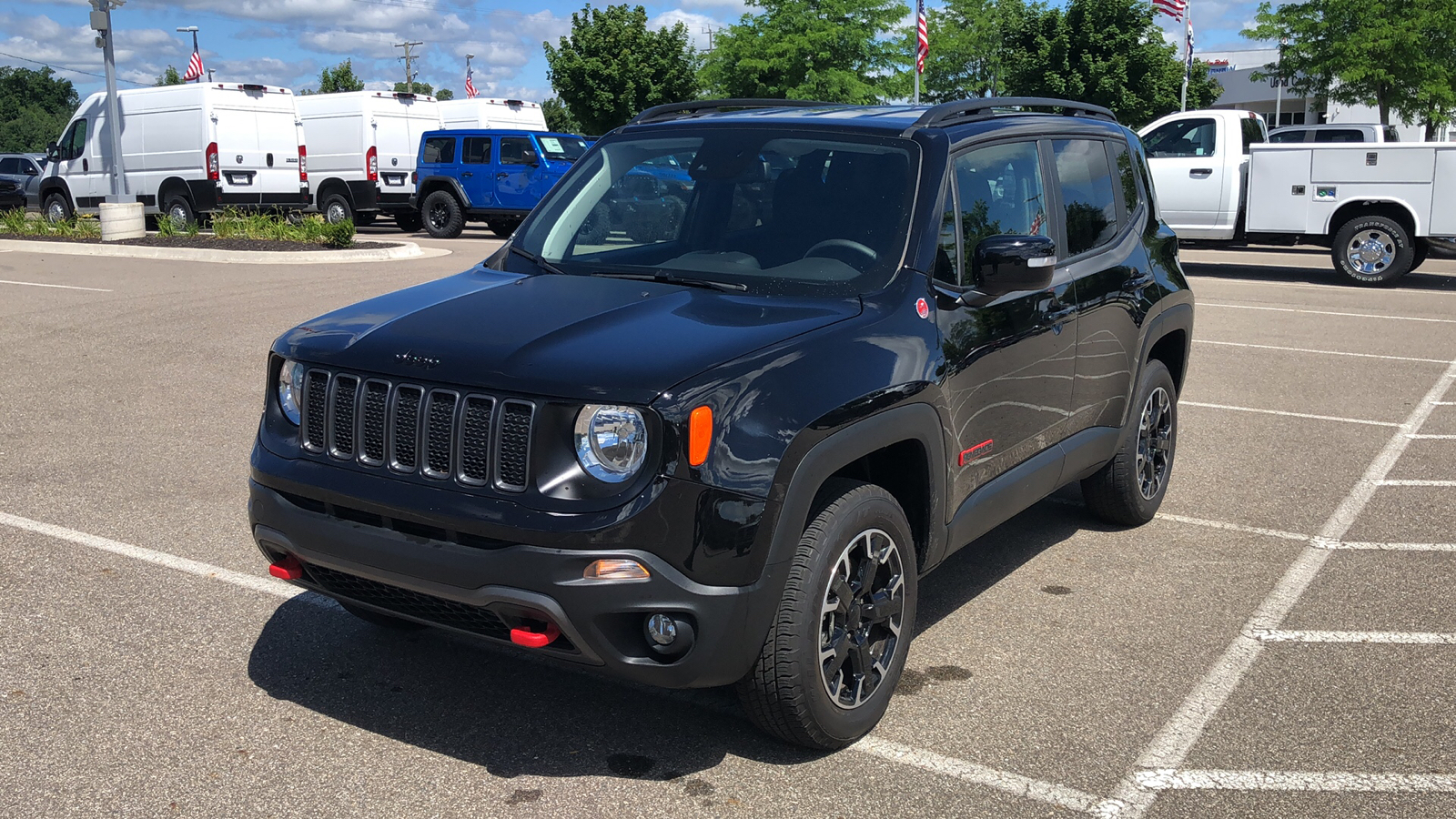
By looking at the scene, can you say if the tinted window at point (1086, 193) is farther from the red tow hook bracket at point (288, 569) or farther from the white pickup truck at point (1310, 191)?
the white pickup truck at point (1310, 191)

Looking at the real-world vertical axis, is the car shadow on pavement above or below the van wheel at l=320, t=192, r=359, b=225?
below

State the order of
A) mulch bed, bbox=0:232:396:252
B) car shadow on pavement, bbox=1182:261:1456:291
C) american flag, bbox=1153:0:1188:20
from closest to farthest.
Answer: car shadow on pavement, bbox=1182:261:1456:291 → mulch bed, bbox=0:232:396:252 → american flag, bbox=1153:0:1188:20

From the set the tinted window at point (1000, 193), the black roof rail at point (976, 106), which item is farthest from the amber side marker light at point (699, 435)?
the black roof rail at point (976, 106)

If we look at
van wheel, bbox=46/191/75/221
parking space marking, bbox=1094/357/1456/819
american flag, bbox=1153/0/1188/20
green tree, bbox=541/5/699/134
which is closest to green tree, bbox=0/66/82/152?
green tree, bbox=541/5/699/134

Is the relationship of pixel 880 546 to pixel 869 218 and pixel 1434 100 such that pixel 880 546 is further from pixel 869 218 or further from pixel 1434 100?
pixel 1434 100

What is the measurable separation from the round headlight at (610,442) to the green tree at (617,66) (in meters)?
42.1

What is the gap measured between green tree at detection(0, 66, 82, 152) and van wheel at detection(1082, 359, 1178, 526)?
118m

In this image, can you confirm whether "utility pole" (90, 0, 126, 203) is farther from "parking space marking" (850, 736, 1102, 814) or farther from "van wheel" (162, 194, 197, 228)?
"parking space marking" (850, 736, 1102, 814)

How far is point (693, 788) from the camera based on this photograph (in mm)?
3457

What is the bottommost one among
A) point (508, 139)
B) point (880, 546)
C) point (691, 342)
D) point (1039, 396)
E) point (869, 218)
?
point (880, 546)

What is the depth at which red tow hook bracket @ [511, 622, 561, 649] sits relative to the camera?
3.23m

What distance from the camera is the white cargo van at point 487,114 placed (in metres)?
27.2

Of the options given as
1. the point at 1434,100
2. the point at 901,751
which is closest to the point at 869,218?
the point at 901,751

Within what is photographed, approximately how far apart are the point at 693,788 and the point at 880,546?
0.88 metres
